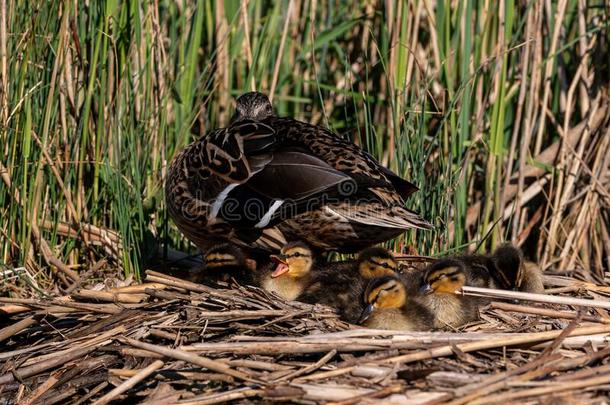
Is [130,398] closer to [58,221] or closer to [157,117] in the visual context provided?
[58,221]

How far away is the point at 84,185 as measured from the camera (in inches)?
235

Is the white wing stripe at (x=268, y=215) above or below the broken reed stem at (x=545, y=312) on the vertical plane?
above

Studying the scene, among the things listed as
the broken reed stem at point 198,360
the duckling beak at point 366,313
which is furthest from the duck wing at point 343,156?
the broken reed stem at point 198,360

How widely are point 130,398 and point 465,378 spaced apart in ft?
4.50

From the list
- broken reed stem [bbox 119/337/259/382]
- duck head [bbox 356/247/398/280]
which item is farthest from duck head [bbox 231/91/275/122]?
broken reed stem [bbox 119/337/259/382]

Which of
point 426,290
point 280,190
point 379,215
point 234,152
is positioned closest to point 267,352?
point 426,290

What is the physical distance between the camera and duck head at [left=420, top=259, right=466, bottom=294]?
4.70 meters

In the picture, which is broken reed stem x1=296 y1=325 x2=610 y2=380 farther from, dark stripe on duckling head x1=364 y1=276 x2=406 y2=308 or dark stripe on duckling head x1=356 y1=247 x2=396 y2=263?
dark stripe on duckling head x1=356 y1=247 x2=396 y2=263

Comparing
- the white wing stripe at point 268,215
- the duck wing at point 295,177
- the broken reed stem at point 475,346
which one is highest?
the duck wing at point 295,177

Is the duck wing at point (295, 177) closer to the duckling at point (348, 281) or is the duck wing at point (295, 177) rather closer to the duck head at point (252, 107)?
the duckling at point (348, 281)

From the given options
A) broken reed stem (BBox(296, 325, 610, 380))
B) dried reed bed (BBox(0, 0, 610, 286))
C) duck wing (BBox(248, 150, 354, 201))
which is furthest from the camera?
dried reed bed (BBox(0, 0, 610, 286))

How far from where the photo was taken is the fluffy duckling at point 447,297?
463cm

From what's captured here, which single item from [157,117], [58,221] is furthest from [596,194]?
[58,221]

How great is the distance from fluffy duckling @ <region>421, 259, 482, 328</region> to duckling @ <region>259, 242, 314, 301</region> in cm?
59
